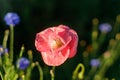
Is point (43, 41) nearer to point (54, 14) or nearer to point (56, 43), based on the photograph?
point (56, 43)

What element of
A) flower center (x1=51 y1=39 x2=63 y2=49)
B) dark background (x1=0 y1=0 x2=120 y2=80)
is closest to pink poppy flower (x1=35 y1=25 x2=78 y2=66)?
flower center (x1=51 y1=39 x2=63 y2=49)

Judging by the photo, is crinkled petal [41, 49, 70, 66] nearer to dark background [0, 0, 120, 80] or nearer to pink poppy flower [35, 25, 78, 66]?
pink poppy flower [35, 25, 78, 66]

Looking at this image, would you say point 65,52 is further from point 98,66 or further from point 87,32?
point 87,32

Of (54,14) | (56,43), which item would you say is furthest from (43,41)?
(54,14)

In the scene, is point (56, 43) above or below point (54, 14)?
above

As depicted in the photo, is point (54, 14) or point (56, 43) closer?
point (56, 43)

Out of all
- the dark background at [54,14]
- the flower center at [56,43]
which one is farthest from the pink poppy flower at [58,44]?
the dark background at [54,14]

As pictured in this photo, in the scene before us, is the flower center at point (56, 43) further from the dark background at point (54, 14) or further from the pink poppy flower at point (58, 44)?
the dark background at point (54, 14)
